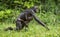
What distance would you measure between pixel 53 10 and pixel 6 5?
8.88 feet

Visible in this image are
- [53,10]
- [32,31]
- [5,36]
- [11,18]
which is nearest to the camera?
[5,36]

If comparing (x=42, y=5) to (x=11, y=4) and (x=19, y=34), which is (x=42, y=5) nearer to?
(x=11, y=4)

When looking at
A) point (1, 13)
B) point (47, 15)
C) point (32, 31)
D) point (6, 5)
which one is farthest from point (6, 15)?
point (32, 31)

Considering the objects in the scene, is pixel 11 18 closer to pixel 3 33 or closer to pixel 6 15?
pixel 6 15

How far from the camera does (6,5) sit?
13641 millimetres

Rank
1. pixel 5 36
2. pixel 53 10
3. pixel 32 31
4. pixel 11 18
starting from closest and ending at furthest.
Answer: pixel 5 36 < pixel 32 31 < pixel 11 18 < pixel 53 10

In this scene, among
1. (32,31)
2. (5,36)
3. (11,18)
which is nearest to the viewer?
(5,36)

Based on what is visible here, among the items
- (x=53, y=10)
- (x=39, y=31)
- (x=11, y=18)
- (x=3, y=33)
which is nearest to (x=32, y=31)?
(x=39, y=31)

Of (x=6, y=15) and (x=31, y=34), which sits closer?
(x=31, y=34)

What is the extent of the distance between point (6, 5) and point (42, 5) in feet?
6.87

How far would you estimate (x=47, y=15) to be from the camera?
40.9 feet

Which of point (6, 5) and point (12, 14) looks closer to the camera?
point (12, 14)

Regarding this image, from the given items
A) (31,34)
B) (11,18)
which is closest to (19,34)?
(31,34)

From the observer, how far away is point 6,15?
1252cm
